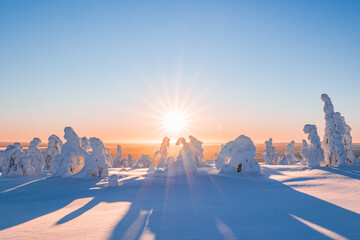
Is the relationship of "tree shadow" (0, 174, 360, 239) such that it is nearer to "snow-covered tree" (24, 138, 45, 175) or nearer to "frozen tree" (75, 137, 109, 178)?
"frozen tree" (75, 137, 109, 178)

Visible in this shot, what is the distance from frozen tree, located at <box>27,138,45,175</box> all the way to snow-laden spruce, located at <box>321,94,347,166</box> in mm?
36987

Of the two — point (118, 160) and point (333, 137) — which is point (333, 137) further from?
point (118, 160)

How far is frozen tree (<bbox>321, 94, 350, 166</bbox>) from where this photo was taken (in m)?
24.9

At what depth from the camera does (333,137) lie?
83.6 ft

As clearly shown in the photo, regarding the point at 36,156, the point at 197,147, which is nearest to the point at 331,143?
the point at 197,147

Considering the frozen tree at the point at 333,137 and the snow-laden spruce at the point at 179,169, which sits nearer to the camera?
the snow-laden spruce at the point at 179,169

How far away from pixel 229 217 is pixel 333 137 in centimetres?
2414

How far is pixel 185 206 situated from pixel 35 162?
94.4 feet

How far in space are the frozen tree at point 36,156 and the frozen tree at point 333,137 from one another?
37.0 metres

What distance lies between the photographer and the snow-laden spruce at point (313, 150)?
25.3m

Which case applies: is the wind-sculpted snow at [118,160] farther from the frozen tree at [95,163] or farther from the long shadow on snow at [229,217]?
the long shadow on snow at [229,217]

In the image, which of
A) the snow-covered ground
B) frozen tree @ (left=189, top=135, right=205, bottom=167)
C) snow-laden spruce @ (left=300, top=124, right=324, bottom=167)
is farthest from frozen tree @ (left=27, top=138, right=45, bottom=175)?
snow-laden spruce @ (left=300, top=124, right=324, bottom=167)

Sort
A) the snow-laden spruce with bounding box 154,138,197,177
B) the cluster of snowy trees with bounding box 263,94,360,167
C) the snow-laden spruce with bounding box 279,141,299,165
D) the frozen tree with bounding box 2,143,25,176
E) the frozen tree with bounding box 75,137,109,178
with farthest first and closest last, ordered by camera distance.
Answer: the snow-laden spruce with bounding box 279,141,299,165 → the frozen tree with bounding box 2,143,25,176 → the cluster of snowy trees with bounding box 263,94,360,167 → the frozen tree with bounding box 75,137,109,178 → the snow-laden spruce with bounding box 154,138,197,177

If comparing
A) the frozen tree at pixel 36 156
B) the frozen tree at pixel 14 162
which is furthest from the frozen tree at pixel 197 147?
the frozen tree at pixel 14 162
